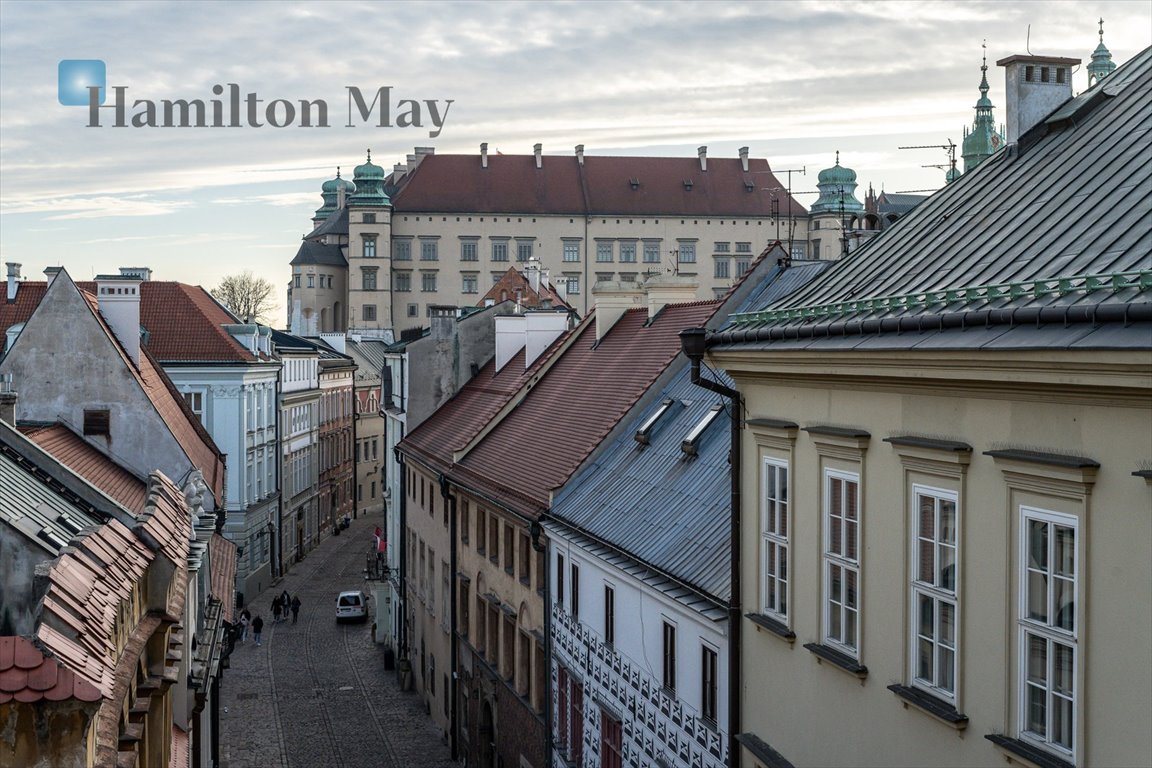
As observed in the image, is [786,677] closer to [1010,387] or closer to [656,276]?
[1010,387]

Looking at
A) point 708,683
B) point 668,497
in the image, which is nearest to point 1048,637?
point 708,683

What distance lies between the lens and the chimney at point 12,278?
43.0 meters

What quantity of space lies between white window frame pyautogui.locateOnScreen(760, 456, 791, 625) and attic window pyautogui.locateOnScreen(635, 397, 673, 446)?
30.3 feet

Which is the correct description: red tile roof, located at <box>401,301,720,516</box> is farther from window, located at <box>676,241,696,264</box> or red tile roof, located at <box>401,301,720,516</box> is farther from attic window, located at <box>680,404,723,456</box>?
window, located at <box>676,241,696,264</box>

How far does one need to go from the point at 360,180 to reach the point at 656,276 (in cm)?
8625

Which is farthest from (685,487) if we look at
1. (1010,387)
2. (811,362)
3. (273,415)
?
(273,415)

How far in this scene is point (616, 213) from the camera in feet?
373

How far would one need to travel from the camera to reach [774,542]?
38.9 ft

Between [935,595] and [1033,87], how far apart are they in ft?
14.9

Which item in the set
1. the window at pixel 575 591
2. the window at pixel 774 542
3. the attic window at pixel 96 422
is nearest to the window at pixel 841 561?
the window at pixel 774 542

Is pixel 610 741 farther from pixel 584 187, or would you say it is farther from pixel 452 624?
pixel 584 187

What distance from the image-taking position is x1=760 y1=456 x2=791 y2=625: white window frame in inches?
457

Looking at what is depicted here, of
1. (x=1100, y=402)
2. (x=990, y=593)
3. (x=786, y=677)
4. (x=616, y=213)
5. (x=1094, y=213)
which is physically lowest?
(x=786, y=677)

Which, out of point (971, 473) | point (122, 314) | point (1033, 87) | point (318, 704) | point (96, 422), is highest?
point (1033, 87)
